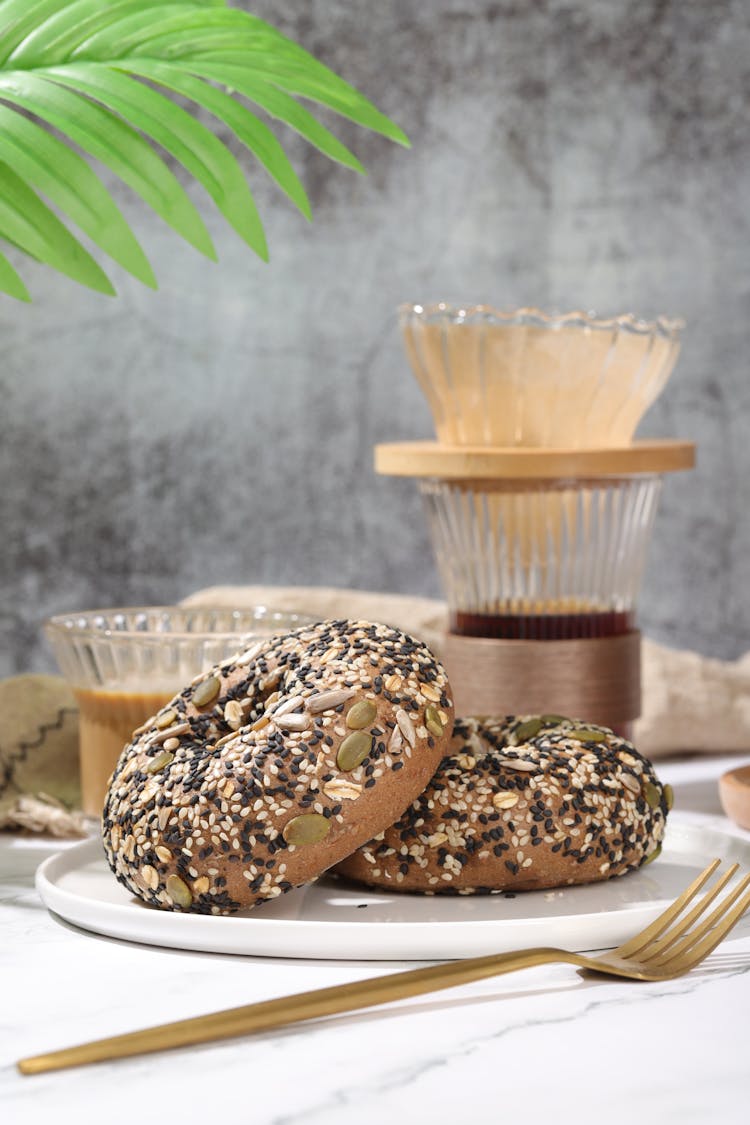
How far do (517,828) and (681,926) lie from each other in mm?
94

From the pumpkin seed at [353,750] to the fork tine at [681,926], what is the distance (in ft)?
0.49

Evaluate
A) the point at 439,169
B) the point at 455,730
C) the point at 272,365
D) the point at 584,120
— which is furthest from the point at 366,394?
the point at 455,730

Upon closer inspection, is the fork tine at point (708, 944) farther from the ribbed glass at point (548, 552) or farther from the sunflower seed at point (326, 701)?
the ribbed glass at point (548, 552)

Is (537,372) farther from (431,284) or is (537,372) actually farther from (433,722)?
(431,284)

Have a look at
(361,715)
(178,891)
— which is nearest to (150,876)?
(178,891)

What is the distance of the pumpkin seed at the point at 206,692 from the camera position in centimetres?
73

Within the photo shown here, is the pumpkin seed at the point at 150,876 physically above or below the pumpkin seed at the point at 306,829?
below

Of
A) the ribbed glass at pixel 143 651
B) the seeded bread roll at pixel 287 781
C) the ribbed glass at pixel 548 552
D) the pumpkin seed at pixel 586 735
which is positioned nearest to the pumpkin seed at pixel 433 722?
the seeded bread roll at pixel 287 781

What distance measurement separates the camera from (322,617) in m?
0.91

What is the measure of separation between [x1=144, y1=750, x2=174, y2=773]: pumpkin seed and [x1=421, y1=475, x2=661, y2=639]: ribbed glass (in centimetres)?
36

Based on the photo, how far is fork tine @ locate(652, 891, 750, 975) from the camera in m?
0.60

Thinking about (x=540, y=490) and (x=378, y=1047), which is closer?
(x=378, y=1047)

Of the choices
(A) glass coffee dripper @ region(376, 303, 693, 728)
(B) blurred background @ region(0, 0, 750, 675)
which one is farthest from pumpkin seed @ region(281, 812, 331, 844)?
(B) blurred background @ region(0, 0, 750, 675)

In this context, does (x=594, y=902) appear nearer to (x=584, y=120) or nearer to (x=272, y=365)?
(x=272, y=365)
